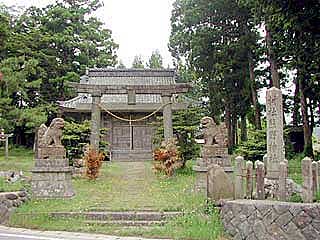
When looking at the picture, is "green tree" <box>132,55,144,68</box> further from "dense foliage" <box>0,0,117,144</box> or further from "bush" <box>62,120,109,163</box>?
"bush" <box>62,120,109,163</box>

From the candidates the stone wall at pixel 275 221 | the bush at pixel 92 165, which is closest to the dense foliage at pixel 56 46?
the bush at pixel 92 165

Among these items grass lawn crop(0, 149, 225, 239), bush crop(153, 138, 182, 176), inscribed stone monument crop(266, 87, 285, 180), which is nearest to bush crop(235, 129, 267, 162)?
grass lawn crop(0, 149, 225, 239)

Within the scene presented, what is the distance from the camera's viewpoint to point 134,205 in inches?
492

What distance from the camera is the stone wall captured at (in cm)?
887

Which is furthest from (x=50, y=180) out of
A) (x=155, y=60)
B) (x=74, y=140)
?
(x=155, y=60)

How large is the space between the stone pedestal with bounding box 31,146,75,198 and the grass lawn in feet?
1.32

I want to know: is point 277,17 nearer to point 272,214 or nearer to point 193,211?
point 193,211

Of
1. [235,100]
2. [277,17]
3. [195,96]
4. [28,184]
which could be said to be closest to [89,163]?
[28,184]

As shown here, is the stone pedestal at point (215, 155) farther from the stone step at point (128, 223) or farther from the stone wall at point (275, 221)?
the stone wall at point (275, 221)

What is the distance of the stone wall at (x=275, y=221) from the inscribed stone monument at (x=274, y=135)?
267 cm

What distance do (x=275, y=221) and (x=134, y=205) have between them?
14.6 ft

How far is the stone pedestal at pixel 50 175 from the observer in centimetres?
1388

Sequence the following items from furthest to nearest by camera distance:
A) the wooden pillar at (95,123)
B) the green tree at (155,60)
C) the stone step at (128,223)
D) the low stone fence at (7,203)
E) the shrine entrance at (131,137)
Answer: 1. the green tree at (155,60)
2. the shrine entrance at (131,137)
3. the wooden pillar at (95,123)
4. the low stone fence at (7,203)
5. the stone step at (128,223)

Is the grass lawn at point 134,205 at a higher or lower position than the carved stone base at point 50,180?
lower
